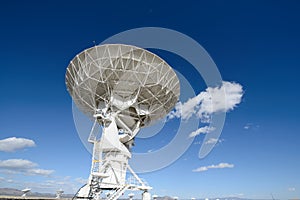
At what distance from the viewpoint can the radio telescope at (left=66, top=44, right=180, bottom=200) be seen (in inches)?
743

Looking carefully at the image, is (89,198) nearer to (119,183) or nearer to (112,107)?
(119,183)

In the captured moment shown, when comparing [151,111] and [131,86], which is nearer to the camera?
[131,86]

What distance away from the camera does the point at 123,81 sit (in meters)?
20.2

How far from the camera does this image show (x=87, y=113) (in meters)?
23.9

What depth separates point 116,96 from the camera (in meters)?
20.3

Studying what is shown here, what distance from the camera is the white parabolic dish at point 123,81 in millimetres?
19188

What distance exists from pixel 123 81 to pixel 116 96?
1378mm

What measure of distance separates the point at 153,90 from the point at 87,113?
723 cm

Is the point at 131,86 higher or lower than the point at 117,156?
higher

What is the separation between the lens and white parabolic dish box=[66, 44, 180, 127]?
19.2m

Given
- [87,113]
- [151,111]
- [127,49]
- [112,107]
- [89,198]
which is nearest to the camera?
[89,198]

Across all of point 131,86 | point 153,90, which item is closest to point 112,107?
point 131,86

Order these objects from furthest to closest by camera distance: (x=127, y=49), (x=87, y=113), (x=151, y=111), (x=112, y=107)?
(x=87, y=113)
(x=151, y=111)
(x=112, y=107)
(x=127, y=49)

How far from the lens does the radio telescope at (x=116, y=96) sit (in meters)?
18.9
